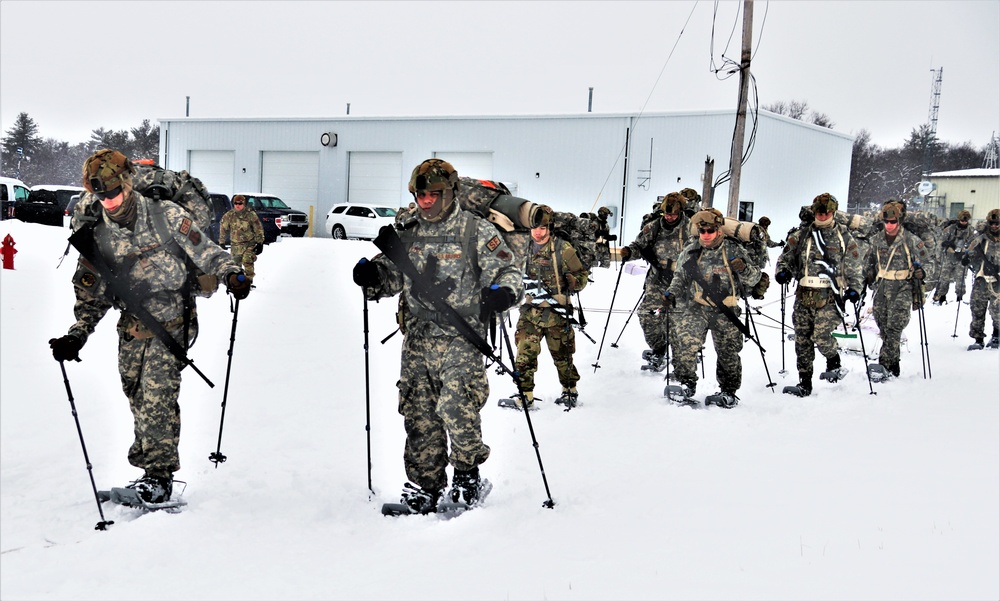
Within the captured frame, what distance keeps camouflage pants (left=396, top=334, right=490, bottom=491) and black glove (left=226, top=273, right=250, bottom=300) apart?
100 cm

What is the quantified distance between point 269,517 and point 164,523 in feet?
1.91

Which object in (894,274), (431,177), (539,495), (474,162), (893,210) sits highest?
(474,162)

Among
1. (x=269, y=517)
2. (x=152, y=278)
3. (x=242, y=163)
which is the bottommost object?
(x=269, y=517)

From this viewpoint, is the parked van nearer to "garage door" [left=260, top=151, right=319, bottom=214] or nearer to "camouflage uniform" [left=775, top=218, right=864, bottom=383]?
"garage door" [left=260, top=151, right=319, bottom=214]

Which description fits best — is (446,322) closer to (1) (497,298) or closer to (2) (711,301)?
(1) (497,298)

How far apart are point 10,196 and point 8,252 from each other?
15815 mm

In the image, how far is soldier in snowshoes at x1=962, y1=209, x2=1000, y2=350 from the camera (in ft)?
42.9

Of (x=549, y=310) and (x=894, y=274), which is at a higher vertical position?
(x=894, y=274)

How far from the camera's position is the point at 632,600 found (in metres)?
3.83

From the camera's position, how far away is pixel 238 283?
4.88m

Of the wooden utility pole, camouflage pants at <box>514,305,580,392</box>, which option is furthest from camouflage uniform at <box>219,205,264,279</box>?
the wooden utility pole

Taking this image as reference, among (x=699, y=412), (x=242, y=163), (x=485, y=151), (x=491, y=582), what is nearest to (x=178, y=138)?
(x=242, y=163)

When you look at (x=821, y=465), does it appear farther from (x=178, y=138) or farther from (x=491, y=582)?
(x=178, y=138)

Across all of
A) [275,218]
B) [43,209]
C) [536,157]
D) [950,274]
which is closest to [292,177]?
[275,218]
